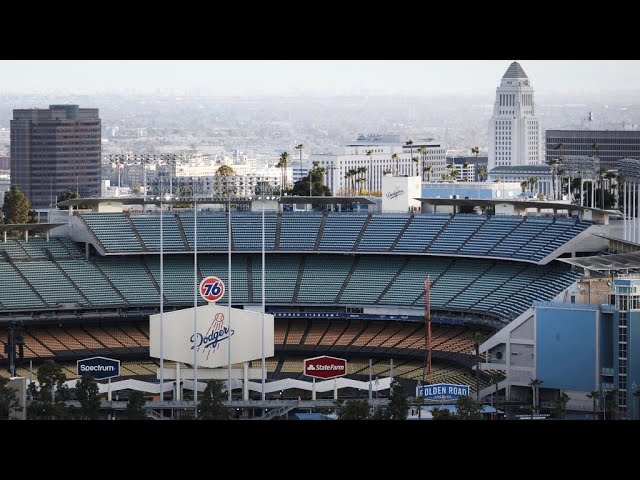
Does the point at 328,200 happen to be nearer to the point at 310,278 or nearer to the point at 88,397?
the point at 310,278

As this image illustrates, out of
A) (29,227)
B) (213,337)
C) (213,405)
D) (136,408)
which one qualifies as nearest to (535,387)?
(213,337)

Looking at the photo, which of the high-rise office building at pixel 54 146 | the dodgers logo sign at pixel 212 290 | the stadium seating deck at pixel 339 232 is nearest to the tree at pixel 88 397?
the dodgers logo sign at pixel 212 290

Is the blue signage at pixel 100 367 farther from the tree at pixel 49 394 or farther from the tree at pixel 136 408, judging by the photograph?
the tree at pixel 136 408
